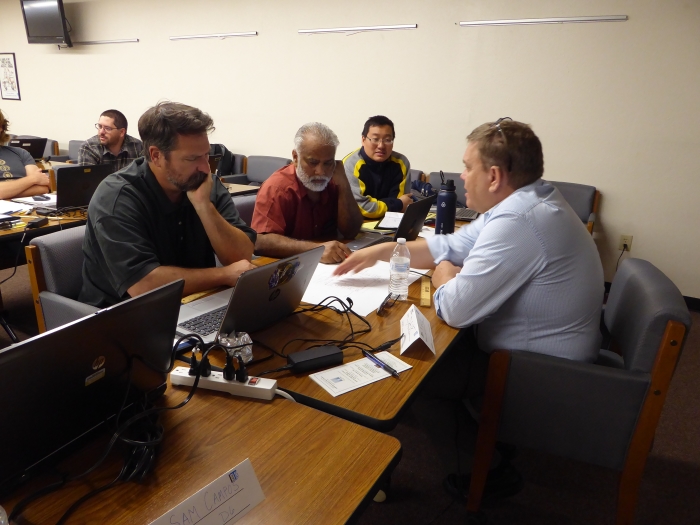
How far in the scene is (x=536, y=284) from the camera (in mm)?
1416

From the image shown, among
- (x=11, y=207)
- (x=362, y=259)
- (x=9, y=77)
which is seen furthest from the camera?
(x=9, y=77)

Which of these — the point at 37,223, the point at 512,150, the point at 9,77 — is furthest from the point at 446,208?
the point at 9,77

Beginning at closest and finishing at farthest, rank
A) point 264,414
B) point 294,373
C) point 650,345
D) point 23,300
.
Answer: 1. point 264,414
2. point 294,373
3. point 650,345
4. point 23,300

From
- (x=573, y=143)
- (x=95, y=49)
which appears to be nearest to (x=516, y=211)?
(x=573, y=143)

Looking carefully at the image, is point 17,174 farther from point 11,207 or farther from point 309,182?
point 309,182

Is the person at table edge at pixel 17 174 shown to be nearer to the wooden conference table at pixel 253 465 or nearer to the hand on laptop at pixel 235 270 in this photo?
the hand on laptop at pixel 235 270

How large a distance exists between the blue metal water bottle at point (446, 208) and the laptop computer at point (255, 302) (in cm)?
121

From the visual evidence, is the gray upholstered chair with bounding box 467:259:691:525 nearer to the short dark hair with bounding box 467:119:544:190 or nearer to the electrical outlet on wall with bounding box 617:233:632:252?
the short dark hair with bounding box 467:119:544:190

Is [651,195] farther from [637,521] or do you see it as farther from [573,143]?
[637,521]

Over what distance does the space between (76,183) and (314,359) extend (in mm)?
2256

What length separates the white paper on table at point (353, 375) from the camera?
3.50 feet

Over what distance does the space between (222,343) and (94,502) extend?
1.43 ft

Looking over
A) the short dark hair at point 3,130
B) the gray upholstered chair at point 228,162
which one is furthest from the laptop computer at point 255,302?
the gray upholstered chair at point 228,162

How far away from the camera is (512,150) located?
57.2 inches
